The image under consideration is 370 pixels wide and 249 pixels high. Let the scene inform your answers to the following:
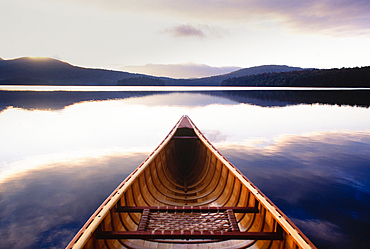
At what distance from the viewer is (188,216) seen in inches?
164

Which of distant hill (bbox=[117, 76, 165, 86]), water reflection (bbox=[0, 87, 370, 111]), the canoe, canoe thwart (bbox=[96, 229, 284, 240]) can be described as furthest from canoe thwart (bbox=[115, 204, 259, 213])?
distant hill (bbox=[117, 76, 165, 86])

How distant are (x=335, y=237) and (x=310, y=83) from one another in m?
131

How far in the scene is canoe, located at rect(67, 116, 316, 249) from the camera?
326 cm

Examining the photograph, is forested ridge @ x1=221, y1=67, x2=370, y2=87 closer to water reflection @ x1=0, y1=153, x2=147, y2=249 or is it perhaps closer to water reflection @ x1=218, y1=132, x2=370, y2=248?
water reflection @ x1=218, y1=132, x2=370, y2=248

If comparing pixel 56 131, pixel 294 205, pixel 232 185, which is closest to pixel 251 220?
pixel 232 185

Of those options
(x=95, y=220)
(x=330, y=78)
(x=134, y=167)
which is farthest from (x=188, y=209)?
(x=330, y=78)

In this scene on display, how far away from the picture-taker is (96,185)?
798 centimetres

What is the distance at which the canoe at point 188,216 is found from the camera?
3.26m

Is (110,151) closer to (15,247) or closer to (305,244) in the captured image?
(15,247)

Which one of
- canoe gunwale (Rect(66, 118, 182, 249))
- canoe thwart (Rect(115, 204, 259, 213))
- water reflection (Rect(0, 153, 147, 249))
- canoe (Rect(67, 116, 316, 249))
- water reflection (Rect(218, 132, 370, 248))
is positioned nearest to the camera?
canoe gunwale (Rect(66, 118, 182, 249))

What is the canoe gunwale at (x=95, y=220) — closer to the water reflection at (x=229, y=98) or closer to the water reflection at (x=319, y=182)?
the water reflection at (x=319, y=182)

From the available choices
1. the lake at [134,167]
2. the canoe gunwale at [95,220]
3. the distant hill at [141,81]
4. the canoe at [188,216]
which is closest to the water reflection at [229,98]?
the lake at [134,167]

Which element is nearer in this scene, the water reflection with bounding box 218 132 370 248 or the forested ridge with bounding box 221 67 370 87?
the water reflection with bounding box 218 132 370 248

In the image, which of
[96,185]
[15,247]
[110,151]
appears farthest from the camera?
[110,151]
